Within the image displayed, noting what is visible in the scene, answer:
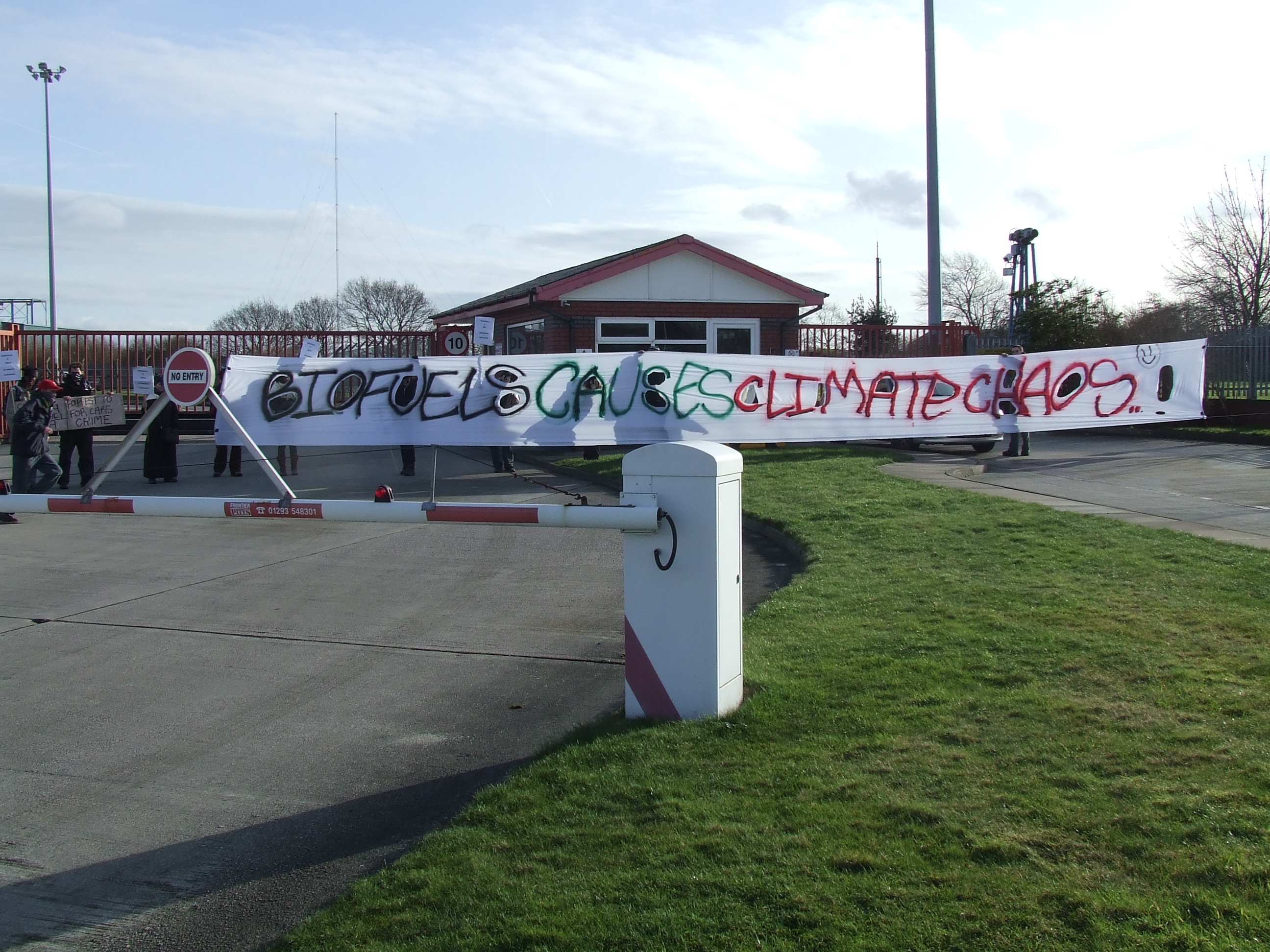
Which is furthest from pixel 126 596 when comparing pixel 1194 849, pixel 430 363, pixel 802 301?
pixel 802 301

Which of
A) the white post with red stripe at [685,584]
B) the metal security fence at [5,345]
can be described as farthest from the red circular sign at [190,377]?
the metal security fence at [5,345]

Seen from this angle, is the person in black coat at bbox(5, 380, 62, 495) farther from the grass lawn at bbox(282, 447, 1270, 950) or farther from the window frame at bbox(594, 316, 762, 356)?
the window frame at bbox(594, 316, 762, 356)

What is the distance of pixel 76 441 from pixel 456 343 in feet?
28.1

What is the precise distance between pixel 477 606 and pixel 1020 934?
584 cm

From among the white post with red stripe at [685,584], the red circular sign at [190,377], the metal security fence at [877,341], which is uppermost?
the metal security fence at [877,341]

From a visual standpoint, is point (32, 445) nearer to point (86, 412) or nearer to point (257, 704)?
point (86, 412)

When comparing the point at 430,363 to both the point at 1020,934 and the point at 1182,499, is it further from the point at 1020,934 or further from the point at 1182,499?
the point at 1020,934

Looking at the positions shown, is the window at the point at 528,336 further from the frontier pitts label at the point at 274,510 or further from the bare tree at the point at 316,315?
the bare tree at the point at 316,315

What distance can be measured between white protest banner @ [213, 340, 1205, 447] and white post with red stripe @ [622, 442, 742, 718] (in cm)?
716

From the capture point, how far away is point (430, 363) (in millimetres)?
14062

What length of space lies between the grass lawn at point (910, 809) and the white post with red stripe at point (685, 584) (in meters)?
0.19

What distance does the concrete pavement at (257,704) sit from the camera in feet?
12.7

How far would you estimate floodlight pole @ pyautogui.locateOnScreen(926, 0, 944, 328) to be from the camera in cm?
1842

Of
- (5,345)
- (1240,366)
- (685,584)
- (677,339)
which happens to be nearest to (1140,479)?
(1240,366)
